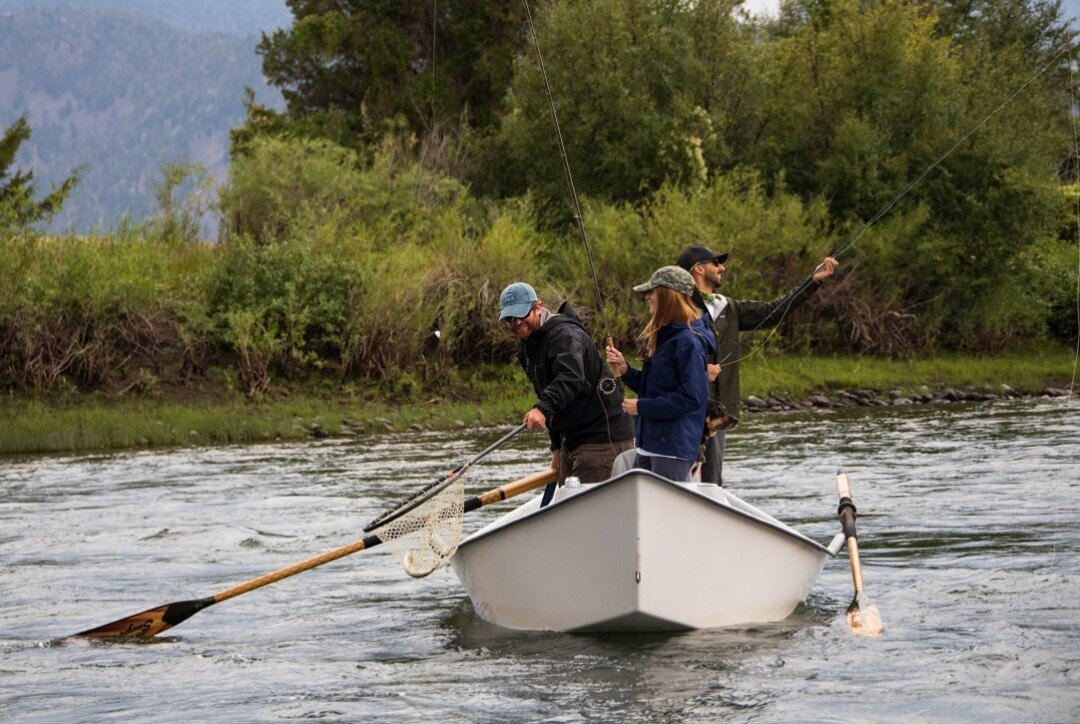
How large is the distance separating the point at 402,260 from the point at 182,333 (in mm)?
4414

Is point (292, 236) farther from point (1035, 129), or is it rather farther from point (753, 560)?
point (753, 560)

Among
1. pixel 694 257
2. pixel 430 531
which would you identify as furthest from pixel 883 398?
pixel 430 531

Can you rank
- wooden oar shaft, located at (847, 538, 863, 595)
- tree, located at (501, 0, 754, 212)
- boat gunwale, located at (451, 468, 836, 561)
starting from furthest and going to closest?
tree, located at (501, 0, 754, 212)
wooden oar shaft, located at (847, 538, 863, 595)
boat gunwale, located at (451, 468, 836, 561)

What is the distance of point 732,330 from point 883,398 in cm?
2068

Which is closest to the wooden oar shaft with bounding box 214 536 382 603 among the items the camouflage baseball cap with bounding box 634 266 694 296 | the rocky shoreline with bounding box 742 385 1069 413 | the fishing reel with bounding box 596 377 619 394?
the fishing reel with bounding box 596 377 619 394

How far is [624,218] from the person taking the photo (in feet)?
111

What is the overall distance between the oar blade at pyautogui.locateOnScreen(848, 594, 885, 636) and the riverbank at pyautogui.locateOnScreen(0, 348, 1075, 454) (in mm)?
16693

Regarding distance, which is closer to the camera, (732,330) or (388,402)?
(732,330)

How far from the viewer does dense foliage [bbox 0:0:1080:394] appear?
27.3m

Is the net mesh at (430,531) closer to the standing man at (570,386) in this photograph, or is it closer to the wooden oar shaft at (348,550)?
the wooden oar shaft at (348,550)

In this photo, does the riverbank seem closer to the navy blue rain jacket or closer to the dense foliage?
the dense foliage

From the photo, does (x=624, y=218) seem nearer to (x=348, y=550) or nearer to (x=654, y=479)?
(x=348, y=550)

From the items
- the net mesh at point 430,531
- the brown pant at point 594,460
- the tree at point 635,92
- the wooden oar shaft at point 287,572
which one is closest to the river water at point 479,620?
the wooden oar shaft at point 287,572

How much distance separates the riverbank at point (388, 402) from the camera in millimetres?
24219
